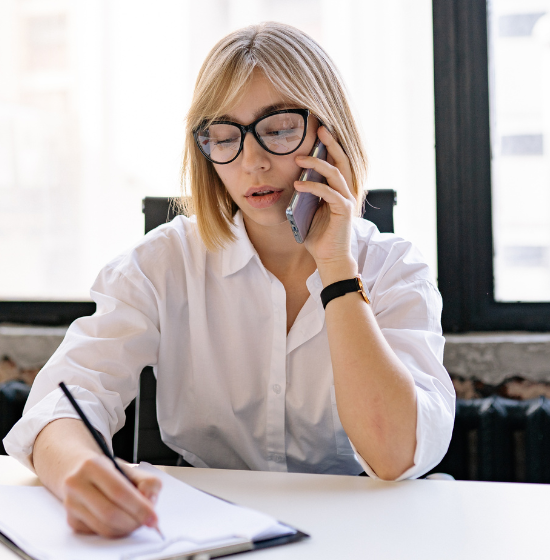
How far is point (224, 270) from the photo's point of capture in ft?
4.01

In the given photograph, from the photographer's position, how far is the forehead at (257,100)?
107cm

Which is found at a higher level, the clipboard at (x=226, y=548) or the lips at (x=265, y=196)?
the lips at (x=265, y=196)

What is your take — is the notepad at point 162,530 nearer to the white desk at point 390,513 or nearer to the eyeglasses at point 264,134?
the white desk at point 390,513

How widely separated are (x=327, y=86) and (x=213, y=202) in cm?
34

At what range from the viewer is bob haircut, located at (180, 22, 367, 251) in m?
1.08

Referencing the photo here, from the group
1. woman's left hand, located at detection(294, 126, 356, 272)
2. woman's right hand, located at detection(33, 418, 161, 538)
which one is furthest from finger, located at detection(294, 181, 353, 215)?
woman's right hand, located at detection(33, 418, 161, 538)

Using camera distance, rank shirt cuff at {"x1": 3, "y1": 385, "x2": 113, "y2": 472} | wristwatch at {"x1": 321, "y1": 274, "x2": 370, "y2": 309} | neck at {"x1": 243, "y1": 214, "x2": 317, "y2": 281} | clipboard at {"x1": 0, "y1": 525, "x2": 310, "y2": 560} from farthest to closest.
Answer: neck at {"x1": 243, "y1": 214, "x2": 317, "y2": 281} → wristwatch at {"x1": 321, "y1": 274, "x2": 370, "y2": 309} → shirt cuff at {"x1": 3, "y1": 385, "x2": 113, "y2": 472} → clipboard at {"x1": 0, "y1": 525, "x2": 310, "y2": 560}

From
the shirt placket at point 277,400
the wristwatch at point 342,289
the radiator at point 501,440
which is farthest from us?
the radiator at point 501,440

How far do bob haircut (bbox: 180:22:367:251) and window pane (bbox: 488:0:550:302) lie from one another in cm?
67

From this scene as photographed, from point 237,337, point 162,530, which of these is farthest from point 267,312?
point 162,530

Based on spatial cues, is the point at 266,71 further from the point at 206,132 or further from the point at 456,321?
the point at 456,321

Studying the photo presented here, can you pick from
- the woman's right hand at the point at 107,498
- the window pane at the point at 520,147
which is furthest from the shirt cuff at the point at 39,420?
the window pane at the point at 520,147

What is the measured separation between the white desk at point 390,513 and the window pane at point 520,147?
110 centimetres

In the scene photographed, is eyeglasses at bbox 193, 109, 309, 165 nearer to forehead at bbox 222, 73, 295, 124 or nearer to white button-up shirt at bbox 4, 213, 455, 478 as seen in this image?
forehead at bbox 222, 73, 295, 124
